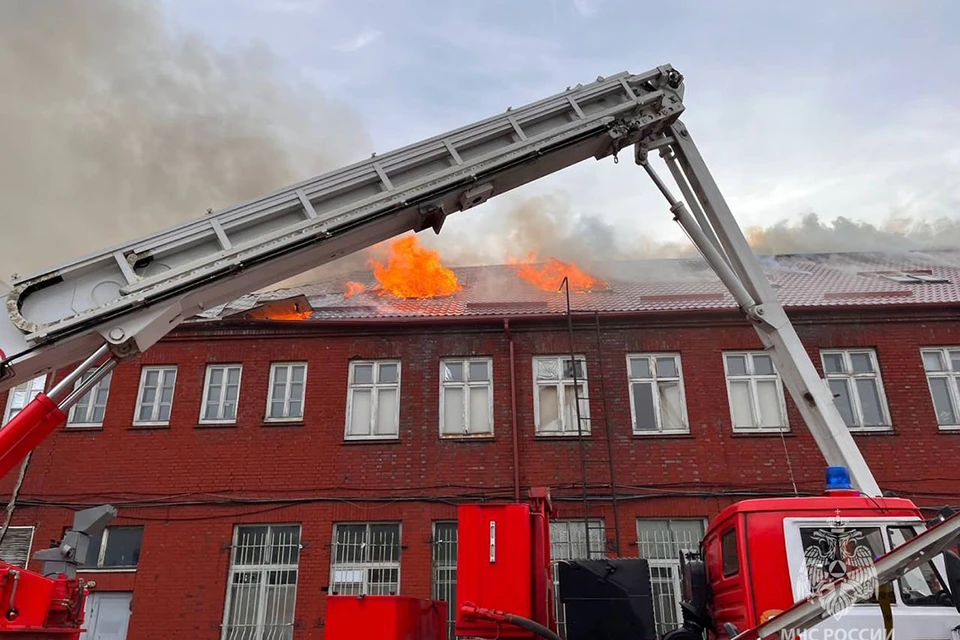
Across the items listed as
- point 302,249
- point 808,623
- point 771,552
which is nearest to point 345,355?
point 302,249

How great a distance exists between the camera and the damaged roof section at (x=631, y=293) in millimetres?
13484

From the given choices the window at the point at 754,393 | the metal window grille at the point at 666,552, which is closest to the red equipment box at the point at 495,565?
the metal window grille at the point at 666,552

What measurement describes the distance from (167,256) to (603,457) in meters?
8.40

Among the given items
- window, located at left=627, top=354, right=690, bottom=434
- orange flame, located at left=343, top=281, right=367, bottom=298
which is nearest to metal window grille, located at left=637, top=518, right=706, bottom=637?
window, located at left=627, top=354, right=690, bottom=434

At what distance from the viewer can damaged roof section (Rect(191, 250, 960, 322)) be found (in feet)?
44.2

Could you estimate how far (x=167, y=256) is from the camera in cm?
610

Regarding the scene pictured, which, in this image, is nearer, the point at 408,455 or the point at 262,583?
the point at 262,583

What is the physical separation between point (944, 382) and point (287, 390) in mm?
11821

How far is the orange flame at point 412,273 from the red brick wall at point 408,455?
207 centimetres

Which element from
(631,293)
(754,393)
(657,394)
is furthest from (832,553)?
(631,293)

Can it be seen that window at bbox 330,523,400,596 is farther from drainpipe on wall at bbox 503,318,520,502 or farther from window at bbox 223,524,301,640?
drainpipe on wall at bbox 503,318,520,502

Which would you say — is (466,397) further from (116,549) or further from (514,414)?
(116,549)

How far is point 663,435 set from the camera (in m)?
12.4

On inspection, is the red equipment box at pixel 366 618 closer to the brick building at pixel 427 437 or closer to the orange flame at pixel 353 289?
the brick building at pixel 427 437
